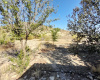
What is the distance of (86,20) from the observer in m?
3.11

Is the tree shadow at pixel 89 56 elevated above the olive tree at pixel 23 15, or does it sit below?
below

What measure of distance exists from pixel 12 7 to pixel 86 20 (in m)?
3.29

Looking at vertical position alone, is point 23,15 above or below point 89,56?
above

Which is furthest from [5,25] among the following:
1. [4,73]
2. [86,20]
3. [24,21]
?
[86,20]

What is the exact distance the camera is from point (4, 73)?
3.06 meters

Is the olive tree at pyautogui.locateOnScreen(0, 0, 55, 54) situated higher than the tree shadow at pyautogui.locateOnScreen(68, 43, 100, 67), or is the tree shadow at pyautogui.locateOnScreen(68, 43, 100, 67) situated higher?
the olive tree at pyautogui.locateOnScreen(0, 0, 55, 54)

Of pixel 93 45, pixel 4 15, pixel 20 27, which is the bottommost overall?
pixel 93 45

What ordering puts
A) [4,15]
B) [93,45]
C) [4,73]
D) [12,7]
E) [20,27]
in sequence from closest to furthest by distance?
1. [12,7]
2. [4,15]
3. [20,27]
4. [93,45]
5. [4,73]

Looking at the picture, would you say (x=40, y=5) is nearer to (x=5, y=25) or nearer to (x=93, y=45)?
(x=5, y=25)

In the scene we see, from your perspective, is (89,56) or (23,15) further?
(89,56)

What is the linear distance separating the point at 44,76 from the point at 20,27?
2.50 m

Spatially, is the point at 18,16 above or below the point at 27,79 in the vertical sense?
above

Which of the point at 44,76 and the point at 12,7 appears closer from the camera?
the point at 12,7

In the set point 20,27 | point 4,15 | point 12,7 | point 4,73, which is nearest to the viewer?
point 12,7
